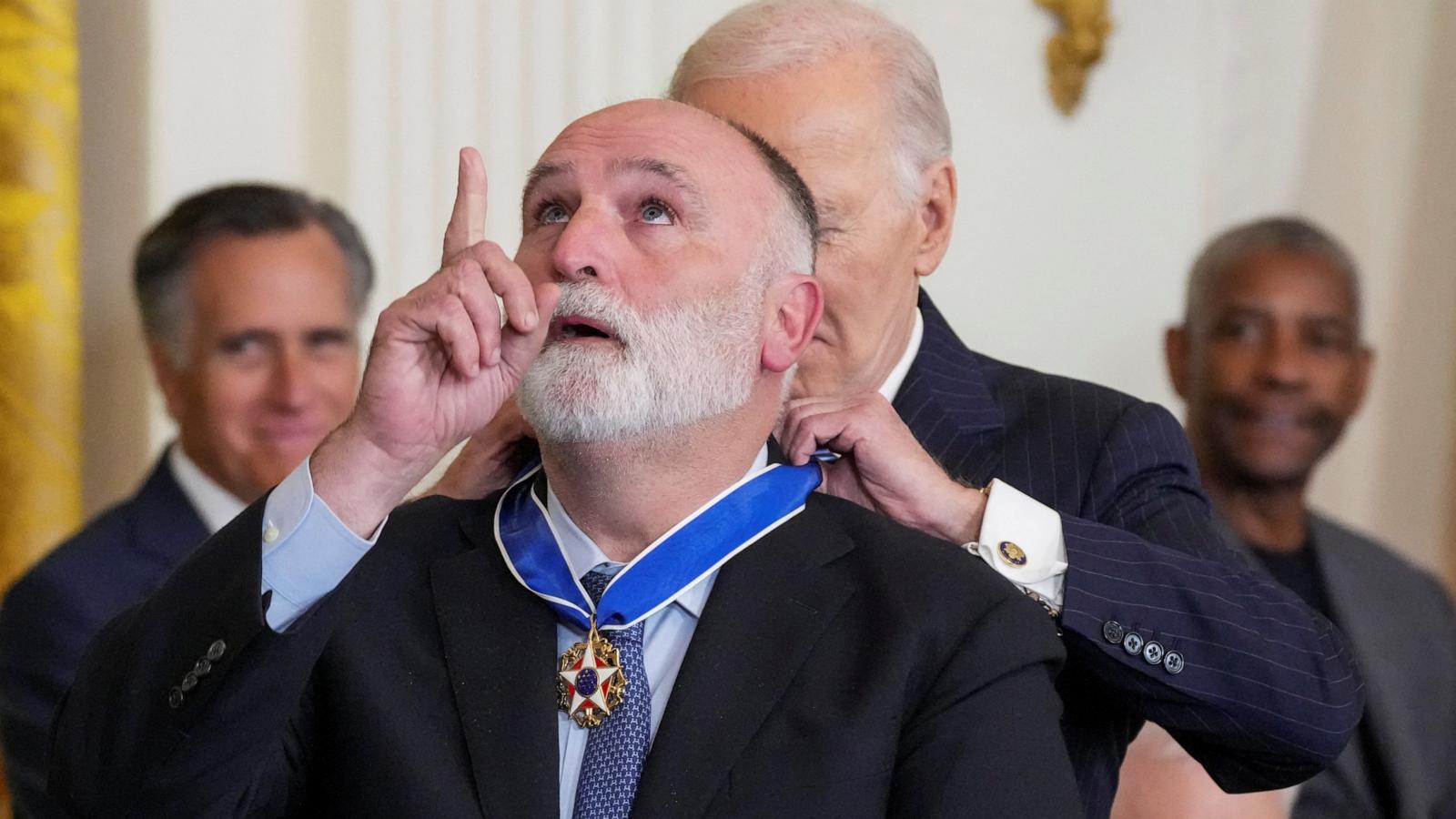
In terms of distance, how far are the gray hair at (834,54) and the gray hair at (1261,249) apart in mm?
2239

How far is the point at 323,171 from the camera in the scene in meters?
4.30

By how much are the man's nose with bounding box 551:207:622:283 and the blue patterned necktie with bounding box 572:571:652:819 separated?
377mm

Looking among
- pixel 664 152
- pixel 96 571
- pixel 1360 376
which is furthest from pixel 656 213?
pixel 1360 376

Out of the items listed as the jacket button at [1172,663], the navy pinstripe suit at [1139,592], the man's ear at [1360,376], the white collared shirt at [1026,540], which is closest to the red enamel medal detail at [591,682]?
the white collared shirt at [1026,540]

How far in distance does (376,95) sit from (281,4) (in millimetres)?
278

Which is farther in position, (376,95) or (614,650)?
(376,95)

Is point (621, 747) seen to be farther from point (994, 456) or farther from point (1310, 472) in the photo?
point (1310, 472)

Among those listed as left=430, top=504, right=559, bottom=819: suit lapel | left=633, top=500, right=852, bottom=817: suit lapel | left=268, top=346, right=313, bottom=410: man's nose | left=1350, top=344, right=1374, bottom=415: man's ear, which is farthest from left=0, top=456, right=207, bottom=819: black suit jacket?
left=1350, top=344, right=1374, bottom=415: man's ear

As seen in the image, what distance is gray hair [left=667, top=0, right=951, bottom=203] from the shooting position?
2.79 meters

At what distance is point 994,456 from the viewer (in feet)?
9.15

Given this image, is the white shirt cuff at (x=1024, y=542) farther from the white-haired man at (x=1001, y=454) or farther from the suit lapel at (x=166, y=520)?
the suit lapel at (x=166, y=520)

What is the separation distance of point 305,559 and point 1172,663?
107 cm

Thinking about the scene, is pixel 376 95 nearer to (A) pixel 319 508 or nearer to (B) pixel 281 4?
(B) pixel 281 4

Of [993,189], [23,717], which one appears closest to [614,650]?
[23,717]
